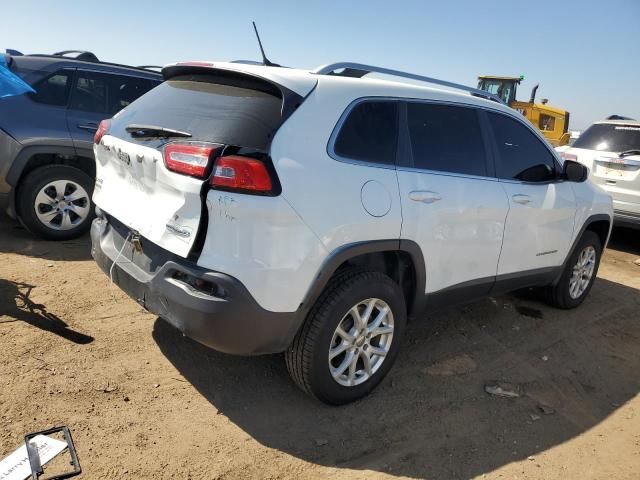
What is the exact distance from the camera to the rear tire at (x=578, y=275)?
190 inches

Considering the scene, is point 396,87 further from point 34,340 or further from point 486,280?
point 34,340

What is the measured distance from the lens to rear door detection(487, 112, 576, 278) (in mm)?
3869

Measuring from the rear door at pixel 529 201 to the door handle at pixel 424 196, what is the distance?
2.70 feet

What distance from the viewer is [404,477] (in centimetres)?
261

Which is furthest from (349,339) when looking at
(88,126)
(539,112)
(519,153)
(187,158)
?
(539,112)

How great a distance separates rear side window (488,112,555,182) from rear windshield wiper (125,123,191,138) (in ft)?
7.50

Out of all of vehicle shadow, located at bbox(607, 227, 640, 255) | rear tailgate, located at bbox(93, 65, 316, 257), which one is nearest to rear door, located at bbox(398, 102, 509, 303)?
rear tailgate, located at bbox(93, 65, 316, 257)

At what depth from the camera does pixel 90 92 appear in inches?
219

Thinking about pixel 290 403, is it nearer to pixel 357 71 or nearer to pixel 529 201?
pixel 357 71

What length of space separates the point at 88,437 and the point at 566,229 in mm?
3905

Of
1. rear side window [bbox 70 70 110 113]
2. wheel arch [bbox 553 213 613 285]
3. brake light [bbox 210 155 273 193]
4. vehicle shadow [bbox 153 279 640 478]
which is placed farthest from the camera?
rear side window [bbox 70 70 110 113]

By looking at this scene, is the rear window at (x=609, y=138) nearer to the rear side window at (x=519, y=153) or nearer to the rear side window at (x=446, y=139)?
the rear side window at (x=519, y=153)

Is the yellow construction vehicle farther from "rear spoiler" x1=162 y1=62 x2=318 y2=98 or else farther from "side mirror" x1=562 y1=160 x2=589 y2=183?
"rear spoiler" x1=162 y1=62 x2=318 y2=98

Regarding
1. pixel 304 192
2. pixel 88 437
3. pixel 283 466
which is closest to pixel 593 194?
pixel 304 192
